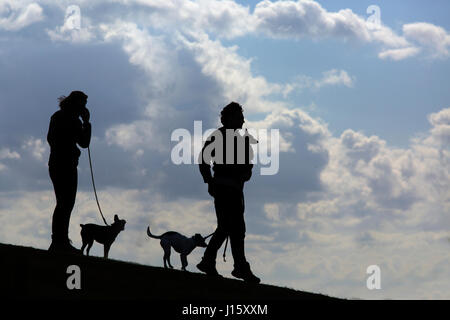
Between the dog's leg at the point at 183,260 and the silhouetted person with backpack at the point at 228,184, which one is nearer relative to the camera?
the silhouetted person with backpack at the point at 228,184

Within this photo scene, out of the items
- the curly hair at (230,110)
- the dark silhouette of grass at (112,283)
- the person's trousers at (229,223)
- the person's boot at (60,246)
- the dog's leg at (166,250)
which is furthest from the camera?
the dog's leg at (166,250)

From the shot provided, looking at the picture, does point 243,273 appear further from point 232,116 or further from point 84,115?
point 84,115

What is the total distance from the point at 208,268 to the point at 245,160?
8.14 feet

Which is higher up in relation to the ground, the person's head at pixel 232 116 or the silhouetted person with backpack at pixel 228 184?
the person's head at pixel 232 116

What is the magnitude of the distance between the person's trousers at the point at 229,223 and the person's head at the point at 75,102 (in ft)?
13.6

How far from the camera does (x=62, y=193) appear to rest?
1706 cm

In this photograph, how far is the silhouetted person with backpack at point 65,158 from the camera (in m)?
17.1

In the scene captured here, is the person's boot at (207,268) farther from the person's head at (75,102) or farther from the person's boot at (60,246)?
the person's head at (75,102)

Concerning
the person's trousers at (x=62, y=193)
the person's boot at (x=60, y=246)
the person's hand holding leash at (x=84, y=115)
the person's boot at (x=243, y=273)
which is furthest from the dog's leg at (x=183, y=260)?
the person's hand holding leash at (x=84, y=115)

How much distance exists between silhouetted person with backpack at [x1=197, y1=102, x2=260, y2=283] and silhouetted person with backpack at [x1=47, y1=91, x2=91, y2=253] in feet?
11.2

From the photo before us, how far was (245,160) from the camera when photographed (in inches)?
625

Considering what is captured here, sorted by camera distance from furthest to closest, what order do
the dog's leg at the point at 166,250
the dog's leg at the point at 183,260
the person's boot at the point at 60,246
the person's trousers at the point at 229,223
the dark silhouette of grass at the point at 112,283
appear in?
1. the dog's leg at the point at 166,250
2. the person's boot at the point at 60,246
3. the dog's leg at the point at 183,260
4. the person's trousers at the point at 229,223
5. the dark silhouette of grass at the point at 112,283

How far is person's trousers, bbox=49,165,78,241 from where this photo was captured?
17.0 m
